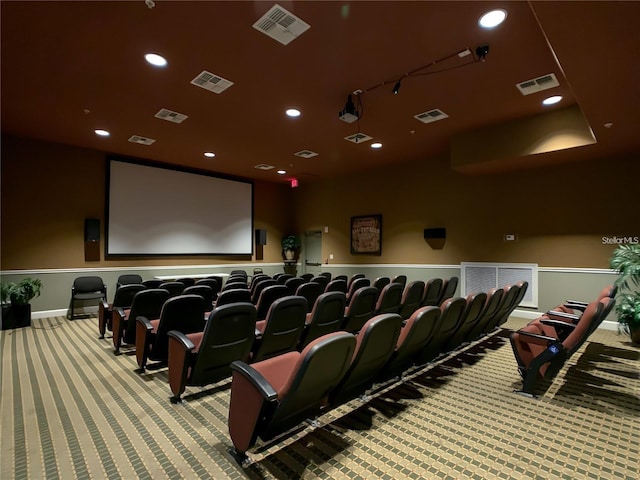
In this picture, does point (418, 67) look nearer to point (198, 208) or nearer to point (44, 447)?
point (44, 447)

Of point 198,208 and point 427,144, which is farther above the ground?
point 427,144

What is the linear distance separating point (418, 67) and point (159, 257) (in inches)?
298

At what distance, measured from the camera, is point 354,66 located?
4.02m

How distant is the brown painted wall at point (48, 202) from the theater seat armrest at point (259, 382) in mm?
7284

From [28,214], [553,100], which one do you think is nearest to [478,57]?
[553,100]

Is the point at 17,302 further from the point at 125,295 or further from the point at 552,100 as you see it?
the point at 552,100

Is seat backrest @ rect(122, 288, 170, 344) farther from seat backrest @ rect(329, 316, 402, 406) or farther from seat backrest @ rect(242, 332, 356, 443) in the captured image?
seat backrest @ rect(329, 316, 402, 406)

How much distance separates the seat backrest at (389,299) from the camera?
175 inches

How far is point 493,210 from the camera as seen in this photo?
23.9ft

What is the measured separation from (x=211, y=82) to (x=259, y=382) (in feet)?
13.4

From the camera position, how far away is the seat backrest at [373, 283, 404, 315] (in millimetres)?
4449

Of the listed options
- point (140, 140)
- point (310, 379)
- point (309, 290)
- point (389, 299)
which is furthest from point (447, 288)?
point (140, 140)

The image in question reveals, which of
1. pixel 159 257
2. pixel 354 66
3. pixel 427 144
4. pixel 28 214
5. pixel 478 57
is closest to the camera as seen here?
pixel 478 57

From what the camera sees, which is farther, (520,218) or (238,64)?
(520,218)
